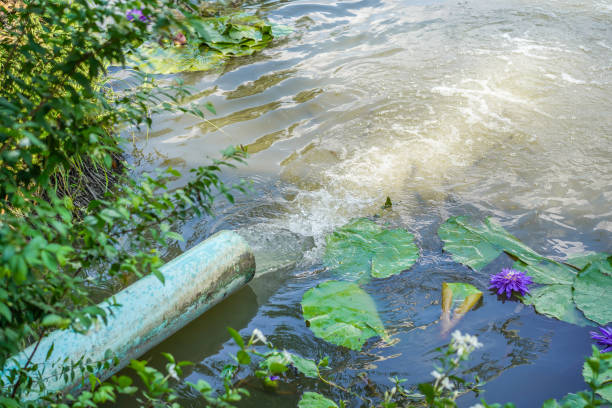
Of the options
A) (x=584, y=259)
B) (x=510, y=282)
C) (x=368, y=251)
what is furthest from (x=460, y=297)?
(x=584, y=259)

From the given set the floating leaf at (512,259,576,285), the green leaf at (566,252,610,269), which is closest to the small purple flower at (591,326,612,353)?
the floating leaf at (512,259,576,285)

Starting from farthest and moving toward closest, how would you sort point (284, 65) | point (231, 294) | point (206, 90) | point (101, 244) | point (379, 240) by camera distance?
point (284, 65), point (206, 90), point (379, 240), point (231, 294), point (101, 244)

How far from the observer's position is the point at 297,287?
2.81 m

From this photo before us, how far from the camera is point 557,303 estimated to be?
246 cm

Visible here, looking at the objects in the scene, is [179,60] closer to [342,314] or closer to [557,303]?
[342,314]

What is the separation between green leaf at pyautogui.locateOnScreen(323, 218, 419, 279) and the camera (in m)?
2.79

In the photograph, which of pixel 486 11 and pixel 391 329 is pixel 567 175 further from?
pixel 486 11

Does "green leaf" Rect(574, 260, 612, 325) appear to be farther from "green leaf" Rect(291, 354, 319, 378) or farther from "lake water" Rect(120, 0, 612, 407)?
"green leaf" Rect(291, 354, 319, 378)

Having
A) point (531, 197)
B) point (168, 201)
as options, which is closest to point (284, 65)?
point (531, 197)

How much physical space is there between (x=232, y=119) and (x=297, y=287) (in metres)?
2.16

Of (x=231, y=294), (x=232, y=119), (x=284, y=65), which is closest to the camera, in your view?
(x=231, y=294)

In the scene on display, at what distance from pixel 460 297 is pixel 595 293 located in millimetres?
611

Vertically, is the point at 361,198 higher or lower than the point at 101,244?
lower

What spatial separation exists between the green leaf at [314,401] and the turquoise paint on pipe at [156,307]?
2.26 ft
